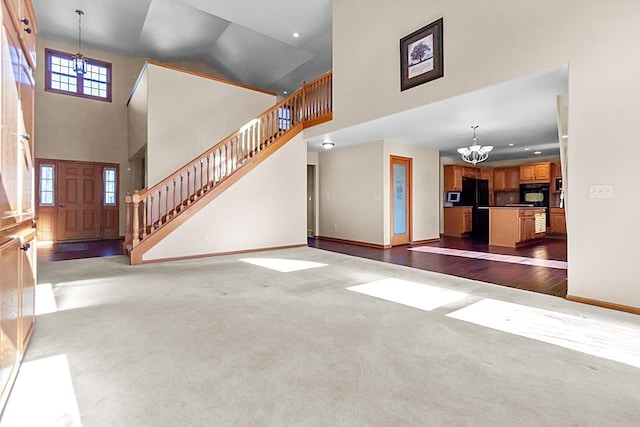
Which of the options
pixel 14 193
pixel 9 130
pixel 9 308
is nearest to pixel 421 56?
pixel 9 130

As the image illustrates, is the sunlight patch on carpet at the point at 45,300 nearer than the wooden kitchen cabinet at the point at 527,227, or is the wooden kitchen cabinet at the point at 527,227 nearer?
the sunlight patch on carpet at the point at 45,300

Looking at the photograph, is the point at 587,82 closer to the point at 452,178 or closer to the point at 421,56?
the point at 421,56

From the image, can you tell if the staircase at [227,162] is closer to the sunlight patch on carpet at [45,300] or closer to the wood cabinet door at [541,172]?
the sunlight patch on carpet at [45,300]

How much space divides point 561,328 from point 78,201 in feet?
35.0

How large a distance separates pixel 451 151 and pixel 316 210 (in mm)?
4313

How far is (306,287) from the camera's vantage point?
3785 millimetres

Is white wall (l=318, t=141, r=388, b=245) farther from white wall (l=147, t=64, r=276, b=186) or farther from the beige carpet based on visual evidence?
the beige carpet

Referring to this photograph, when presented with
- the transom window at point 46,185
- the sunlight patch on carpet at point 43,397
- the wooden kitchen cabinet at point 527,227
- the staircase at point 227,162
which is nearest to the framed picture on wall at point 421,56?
the staircase at point 227,162

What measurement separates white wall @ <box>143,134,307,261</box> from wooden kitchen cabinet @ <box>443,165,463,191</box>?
4894 millimetres

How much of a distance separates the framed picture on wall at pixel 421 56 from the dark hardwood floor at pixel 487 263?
2.90m

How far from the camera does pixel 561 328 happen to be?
2.54 m

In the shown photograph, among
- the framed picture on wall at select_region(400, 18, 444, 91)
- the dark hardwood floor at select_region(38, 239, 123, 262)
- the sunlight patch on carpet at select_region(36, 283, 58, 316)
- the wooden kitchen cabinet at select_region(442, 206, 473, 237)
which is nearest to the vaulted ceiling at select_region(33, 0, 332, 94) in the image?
the framed picture on wall at select_region(400, 18, 444, 91)

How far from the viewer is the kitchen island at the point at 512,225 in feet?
23.7

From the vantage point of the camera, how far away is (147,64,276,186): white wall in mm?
6781
